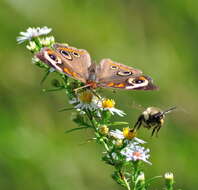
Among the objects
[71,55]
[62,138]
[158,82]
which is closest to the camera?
[71,55]

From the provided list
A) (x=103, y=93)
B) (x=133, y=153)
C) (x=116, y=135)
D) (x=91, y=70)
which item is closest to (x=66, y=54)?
(x=91, y=70)

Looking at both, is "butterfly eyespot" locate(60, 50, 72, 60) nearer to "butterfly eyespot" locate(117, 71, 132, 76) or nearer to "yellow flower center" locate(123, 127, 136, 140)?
"butterfly eyespot" locate(117, 71, 132, 76)

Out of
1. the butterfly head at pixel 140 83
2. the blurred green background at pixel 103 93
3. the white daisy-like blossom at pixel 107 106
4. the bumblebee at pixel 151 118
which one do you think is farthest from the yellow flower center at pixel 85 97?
the blurred green background at pixel 103 93

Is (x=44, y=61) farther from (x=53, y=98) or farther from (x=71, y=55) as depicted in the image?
(x=53, y=98)

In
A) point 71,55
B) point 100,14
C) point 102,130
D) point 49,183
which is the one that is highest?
point 71,55

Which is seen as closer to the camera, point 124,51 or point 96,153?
point 96,153

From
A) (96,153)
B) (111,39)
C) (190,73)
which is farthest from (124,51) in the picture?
(96,153)

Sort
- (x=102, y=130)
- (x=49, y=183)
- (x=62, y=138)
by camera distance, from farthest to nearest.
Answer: (x=62, y=138), (x=49, y=183), (x=102, y=130)
